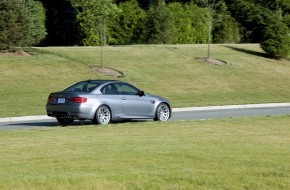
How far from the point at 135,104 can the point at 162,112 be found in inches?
45.9

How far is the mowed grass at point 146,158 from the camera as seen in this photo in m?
10.5

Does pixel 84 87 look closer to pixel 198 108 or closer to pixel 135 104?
pixel 135 104

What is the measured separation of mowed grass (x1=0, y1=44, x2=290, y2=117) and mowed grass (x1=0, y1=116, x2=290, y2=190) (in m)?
11.8

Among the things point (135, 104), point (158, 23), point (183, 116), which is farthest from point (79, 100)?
point (158, 23)

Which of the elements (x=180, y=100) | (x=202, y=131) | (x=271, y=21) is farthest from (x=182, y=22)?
(x=202, y=131)

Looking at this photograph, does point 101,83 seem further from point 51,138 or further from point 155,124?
point 51,138

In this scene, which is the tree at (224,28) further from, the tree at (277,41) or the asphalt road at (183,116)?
the asphalt road at (183,116)

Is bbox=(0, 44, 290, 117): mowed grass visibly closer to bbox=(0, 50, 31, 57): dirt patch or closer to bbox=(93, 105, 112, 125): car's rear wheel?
bbox=(0, 50, 31, 57): dirt patch

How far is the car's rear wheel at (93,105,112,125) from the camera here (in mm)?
20719

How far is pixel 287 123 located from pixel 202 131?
3.46 m

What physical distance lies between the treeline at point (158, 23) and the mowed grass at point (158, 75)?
1839mm

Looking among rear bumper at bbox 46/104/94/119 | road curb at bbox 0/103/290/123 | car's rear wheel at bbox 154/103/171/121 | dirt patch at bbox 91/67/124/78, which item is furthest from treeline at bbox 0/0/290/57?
rear bumper at bbox 46/104/94/119

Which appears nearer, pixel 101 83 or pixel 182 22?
pixel 101 83

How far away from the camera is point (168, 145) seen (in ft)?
46.8
